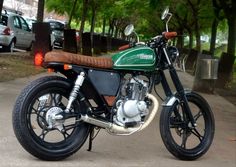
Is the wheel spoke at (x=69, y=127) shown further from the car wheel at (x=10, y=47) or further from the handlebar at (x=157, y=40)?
the car wheel at (x=10, y=47)

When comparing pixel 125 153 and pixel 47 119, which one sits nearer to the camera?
pixel 47 119

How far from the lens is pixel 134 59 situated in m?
5.63

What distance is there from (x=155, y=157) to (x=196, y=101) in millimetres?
833

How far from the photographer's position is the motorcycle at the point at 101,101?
529 centimetres

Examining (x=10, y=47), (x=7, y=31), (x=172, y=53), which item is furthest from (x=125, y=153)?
(x=10, y=47)

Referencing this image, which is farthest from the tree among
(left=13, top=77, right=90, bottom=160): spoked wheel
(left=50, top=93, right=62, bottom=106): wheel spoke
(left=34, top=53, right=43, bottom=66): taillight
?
(left=34, top=53, right=43, bottom=66): taillight

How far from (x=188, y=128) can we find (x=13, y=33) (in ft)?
56.5

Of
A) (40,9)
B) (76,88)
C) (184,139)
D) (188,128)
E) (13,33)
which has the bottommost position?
(184,139)

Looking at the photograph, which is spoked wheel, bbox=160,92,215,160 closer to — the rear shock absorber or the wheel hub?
the rear shock absorber

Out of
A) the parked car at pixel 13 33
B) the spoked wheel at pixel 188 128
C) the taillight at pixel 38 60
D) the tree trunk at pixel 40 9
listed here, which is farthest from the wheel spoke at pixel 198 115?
the parked car at pixel 13 33

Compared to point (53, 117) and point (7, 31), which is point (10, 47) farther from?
point (53, 117)

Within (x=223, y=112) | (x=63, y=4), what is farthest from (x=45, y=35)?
(x=63, y=4)

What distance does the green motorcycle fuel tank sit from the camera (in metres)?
5.61

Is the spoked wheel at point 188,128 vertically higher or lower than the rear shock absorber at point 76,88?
lower
